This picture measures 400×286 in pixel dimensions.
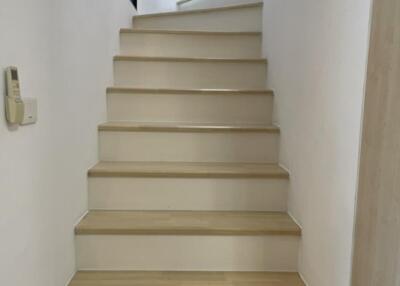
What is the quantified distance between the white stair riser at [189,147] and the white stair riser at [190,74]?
0.57 metres

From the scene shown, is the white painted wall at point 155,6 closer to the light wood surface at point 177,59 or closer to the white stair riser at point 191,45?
the white stair riser at point 191,45

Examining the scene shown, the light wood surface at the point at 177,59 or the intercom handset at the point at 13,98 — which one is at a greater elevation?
the light wood surface at the point at 177,59

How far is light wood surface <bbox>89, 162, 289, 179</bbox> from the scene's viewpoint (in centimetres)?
179

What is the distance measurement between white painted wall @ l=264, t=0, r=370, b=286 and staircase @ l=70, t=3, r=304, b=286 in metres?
0.16

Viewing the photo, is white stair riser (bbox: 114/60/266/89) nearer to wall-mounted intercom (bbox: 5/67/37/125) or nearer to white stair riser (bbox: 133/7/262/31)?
white stair riser (bbox: 133/7/262/31)

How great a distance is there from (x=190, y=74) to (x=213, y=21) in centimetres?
90

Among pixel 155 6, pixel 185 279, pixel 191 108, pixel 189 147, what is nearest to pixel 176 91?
pixel 191 108

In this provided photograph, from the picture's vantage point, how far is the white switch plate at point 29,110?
1054 millimetres

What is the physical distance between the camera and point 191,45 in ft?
8.89

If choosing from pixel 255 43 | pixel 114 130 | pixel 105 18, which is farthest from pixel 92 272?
pixel 255 43

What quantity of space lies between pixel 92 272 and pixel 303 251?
0.91m

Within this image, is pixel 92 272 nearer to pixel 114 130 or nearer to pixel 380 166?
pixel 114 130

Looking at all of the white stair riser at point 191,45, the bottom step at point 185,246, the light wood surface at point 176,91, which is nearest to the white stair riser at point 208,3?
A: the white stair riser at point 191,45

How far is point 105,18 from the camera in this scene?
224 cm
